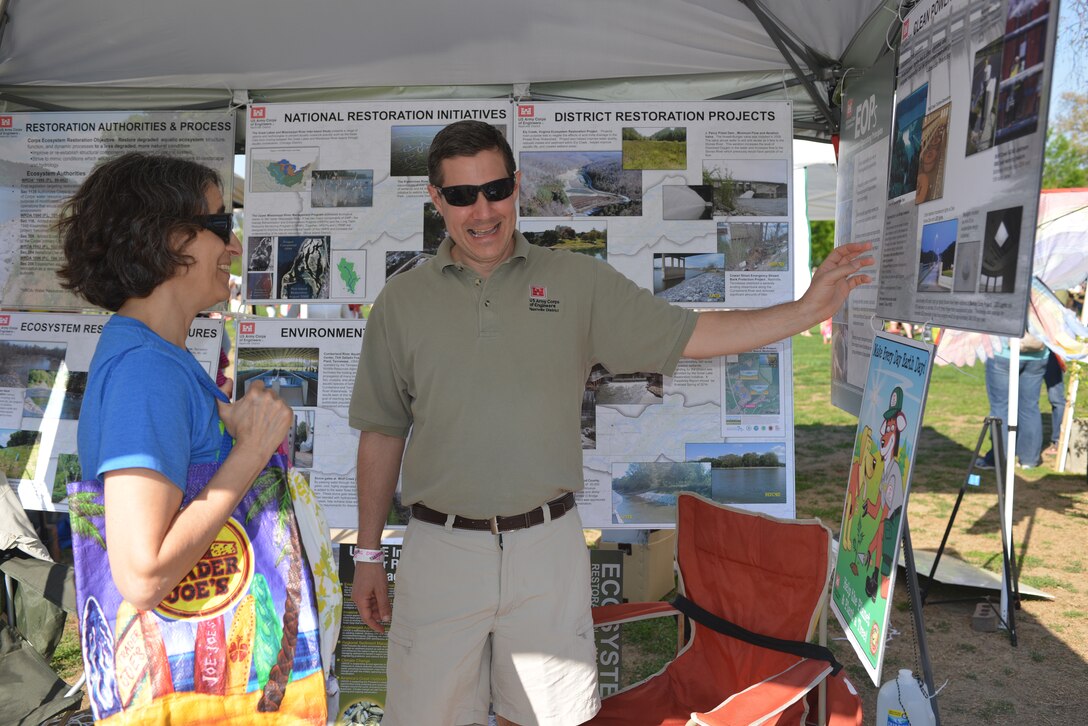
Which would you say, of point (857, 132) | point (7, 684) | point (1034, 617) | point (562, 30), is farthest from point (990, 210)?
point (1034, 617)

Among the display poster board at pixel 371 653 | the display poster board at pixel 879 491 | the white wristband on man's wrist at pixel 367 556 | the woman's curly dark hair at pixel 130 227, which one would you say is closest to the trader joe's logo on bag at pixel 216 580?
the woman's curly dark hair at pixel 130 227

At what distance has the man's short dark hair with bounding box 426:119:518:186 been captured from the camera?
228 centimetres

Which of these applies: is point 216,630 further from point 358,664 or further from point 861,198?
point 861,198

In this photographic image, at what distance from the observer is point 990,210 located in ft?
5.62

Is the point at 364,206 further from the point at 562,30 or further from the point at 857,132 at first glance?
the point at 857,132

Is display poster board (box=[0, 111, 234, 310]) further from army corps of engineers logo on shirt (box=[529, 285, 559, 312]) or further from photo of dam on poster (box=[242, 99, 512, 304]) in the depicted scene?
army corps of engineers logo on shirt (box=[529, 285, 559, 312])

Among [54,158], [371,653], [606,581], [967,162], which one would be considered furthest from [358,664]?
[967,162]

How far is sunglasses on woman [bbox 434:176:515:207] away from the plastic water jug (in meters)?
1.70

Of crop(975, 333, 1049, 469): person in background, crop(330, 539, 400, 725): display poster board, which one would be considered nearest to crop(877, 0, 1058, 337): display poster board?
crop(330, 539, 400, 725): display poster board

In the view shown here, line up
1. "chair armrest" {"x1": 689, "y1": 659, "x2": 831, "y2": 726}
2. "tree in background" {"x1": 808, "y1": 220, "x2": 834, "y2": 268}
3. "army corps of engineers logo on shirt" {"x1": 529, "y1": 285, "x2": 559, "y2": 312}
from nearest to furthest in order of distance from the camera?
"chair armrest" {"x1": 689, "y1": 659, "x2": 831, "y2": 726} < "army corps of engineers logo on shirt" {"x1": 529, "y1": 285, "x2": 559, "y2": 312} < "tree in background" {"x1": 808, "y1": 220, "x2": 834, "y2": 268}

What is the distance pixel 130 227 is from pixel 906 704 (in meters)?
2.24

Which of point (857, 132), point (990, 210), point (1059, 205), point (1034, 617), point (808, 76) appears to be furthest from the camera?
point (1059, 205)

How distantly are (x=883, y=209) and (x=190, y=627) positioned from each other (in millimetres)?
2048

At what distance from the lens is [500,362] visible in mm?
2273
